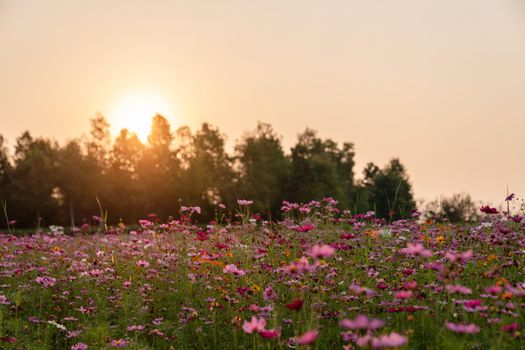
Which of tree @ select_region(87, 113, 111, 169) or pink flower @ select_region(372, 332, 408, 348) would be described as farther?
tree @ select_region(87, 113, 111, 169)

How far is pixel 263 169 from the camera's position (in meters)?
43.7

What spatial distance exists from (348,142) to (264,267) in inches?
2198

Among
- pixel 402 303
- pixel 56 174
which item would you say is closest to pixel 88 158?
pixel 56 174

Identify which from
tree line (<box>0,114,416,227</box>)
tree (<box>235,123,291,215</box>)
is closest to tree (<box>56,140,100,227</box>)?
tree line (<box>0,114,416,227</box>)

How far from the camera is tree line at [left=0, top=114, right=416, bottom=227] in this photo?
124ft

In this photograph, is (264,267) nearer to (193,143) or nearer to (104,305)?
(104,305)

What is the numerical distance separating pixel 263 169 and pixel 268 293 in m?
39.4

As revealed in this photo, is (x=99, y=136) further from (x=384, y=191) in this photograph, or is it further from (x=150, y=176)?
(x=384, y=191)

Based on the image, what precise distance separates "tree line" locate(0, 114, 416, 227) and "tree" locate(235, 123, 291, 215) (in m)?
0.09

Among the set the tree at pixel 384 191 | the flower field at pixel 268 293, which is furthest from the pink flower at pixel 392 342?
the tree at pixel 384 191

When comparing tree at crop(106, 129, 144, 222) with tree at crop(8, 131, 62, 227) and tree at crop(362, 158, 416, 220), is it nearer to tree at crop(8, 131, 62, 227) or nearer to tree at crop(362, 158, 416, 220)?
tree at crop(8, 131, 62, 227)

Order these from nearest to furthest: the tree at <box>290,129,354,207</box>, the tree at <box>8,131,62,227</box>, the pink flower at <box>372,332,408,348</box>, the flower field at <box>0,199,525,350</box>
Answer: the pink flower at <box>372,332,408,348</box> → the flower field at <box>0,199,525,350</box> → the tree at <box>8,131,62,227</box> → the tree at <box>290,129,354,207</box>

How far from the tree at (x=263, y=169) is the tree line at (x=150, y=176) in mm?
86

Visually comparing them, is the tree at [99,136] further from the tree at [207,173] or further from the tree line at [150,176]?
the tree at [207,173]
